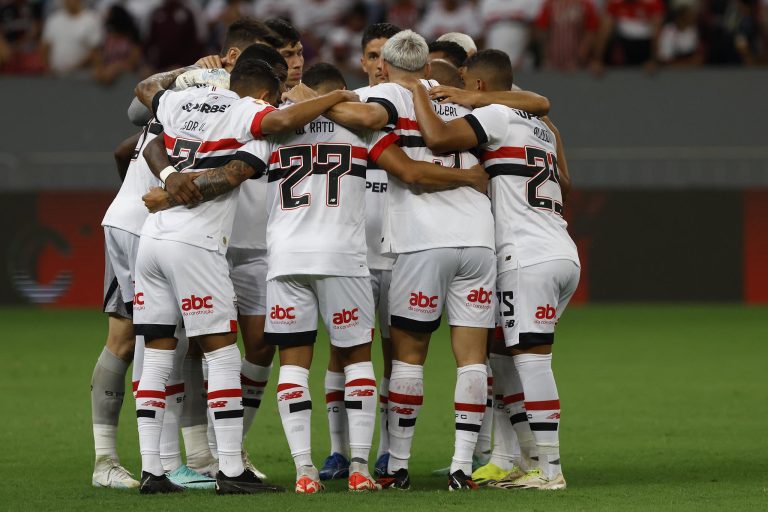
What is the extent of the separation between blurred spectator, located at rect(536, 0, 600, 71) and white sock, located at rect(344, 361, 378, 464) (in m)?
12.3

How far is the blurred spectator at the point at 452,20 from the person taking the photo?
18.3 meters

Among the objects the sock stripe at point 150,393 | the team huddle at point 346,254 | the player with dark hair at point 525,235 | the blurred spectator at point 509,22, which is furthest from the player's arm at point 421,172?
the blurred spectator at point 509,22

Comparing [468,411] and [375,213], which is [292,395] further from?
[375,213]

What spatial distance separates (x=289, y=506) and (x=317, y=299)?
3.96 feet

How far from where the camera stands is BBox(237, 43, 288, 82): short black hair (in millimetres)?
7238

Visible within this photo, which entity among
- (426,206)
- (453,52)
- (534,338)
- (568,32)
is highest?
(568,32)

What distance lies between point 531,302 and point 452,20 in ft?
38.7

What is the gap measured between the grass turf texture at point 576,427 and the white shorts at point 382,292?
914 millimetres

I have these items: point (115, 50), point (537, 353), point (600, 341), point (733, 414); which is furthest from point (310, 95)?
point (115, 50)

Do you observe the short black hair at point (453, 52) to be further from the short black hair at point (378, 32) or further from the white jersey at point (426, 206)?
the white jersey at point (426, 206)

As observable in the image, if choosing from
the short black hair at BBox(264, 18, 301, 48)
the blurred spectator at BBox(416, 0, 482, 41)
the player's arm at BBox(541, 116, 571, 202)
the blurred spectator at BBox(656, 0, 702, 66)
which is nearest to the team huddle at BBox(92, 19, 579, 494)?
the player's arm at BBox(541, 116, 571, 202)

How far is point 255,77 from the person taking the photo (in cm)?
712

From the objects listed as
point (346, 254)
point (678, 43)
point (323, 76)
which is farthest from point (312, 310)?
point (678, 43)

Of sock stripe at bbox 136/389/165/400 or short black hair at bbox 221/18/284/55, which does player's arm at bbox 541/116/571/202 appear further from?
sock stripe at bbox 136/389/165/400
